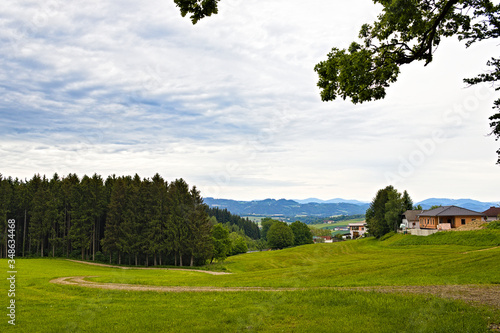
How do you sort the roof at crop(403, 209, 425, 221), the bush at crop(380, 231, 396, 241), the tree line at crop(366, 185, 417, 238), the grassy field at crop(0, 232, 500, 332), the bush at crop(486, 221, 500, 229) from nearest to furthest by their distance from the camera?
the grassy field at crop(0, 232, 500, 332) → the bush at crop(486, 221, 500, 229) → the bush at crop(380, 231, 396, 241) → the tree line at crop(366, 185, 417, 238) → the roof at crop(403, 209, 425, 221)

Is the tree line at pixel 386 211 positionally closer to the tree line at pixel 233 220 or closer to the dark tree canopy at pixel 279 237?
the dark tree canopy at pixel 279 237

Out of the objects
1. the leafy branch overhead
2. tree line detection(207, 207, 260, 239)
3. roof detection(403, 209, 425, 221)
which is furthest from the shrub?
tree line detection(207, 207, 260, 239)

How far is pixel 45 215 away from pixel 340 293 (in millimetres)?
69536

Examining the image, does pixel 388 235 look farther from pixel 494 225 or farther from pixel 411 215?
pixel 494 225

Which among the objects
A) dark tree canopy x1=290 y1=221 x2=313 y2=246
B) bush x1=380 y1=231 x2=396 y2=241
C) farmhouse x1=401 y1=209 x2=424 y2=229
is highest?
farmhouse x1=401 y1=209 x2=424 y2=229

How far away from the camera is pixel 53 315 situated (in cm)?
1452

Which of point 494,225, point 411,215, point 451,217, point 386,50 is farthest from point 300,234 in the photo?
point 386,50

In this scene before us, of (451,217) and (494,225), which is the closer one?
(494,225)

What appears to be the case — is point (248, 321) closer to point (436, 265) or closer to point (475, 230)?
point (436, 265)

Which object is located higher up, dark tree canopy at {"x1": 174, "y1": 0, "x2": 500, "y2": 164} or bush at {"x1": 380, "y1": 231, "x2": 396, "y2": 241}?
dark tree canopy at {"x1": 174, "y1": 0, "x2": 500, "y2": 164}

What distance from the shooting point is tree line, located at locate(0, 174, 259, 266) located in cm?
6222

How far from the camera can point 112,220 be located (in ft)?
212

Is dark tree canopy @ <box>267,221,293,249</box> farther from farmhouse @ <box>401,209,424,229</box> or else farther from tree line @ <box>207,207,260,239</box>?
tree line @ <box>207,207,260,239</box>

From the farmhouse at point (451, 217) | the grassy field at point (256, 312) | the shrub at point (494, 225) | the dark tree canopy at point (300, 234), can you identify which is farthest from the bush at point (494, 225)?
the dark tree canopy at point (300, 234)
